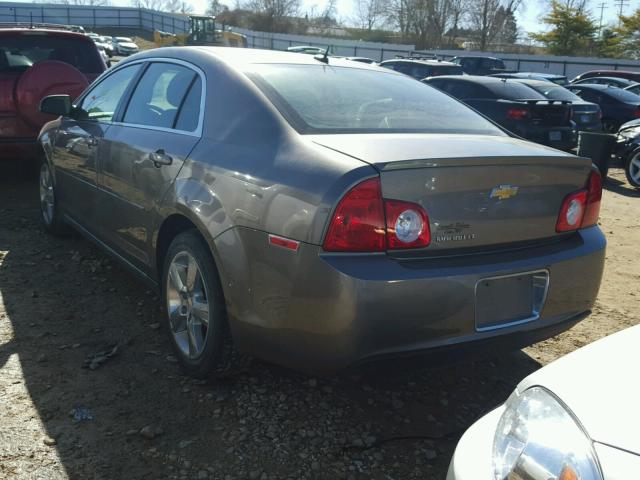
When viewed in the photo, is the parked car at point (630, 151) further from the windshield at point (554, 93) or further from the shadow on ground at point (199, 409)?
the shadow on ground at point (199, 409)

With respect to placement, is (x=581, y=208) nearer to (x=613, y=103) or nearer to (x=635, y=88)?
(x=613, y=103)

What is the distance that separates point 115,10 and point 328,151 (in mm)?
68442

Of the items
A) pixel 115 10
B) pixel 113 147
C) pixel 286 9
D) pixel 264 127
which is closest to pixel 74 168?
pixel 113 147

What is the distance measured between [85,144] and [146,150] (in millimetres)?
1140

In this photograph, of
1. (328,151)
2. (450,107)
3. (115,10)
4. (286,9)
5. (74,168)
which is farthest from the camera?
(286,9)

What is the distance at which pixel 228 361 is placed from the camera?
3139 mm

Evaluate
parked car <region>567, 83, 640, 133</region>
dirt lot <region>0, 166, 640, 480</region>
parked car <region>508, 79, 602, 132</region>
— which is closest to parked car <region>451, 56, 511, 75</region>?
parked car <region>567, 83, 640, 133</region>

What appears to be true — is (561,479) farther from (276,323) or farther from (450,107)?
(450,107)

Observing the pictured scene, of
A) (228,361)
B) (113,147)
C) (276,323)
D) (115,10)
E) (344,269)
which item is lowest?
(228,361)

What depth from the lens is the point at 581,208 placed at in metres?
3.07

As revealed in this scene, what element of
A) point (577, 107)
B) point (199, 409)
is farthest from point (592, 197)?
point (577, 107)

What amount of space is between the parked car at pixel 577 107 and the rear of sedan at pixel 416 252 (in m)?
10.6

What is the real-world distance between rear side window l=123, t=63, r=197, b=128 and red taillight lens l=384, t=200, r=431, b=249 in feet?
5.30

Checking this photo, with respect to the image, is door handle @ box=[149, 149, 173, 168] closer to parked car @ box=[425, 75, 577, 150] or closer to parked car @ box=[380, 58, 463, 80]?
parked car @ box=[425, 75, 577, 150]
